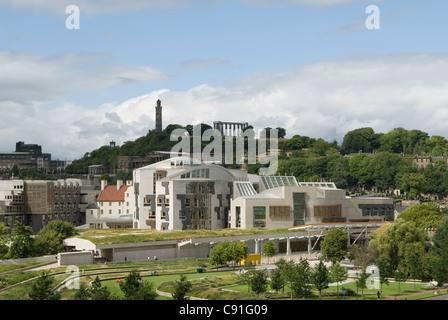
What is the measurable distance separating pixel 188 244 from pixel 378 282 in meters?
28.6

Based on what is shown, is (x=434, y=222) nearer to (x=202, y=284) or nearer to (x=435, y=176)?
(x=202, y=284)

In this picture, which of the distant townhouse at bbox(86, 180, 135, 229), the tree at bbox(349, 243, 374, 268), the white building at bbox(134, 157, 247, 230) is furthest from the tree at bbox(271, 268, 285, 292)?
the distant townhouse at bbox(86, 180, 135, 229)

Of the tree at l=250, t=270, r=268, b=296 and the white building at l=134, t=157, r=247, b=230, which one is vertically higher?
the white building at l=134, t=157, r=247, b=230

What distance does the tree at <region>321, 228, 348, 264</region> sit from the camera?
87.0 meters

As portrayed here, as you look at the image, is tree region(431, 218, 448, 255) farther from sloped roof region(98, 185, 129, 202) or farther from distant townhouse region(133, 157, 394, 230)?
sloped roof region(98, 185, 129, 202)

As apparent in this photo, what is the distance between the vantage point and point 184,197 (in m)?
110

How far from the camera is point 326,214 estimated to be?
11512 cm

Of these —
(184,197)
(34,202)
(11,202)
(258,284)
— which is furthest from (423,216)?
(11,202)

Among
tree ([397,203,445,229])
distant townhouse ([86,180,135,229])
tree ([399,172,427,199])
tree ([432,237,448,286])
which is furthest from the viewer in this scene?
tree ([399,172,427,199])

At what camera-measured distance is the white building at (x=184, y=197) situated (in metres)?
109

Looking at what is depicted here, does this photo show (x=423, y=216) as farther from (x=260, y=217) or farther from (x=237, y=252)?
(x=237, y=252)

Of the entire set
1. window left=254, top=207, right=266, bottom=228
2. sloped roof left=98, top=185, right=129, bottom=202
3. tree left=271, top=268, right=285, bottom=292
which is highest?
sloped roof left=98, top=185, right=129, bottom=202

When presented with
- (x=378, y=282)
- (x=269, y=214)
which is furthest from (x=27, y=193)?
(x=378, y=282)

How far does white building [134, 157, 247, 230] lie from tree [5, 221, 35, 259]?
2676cm
